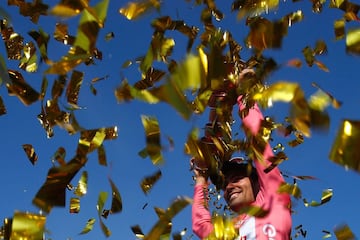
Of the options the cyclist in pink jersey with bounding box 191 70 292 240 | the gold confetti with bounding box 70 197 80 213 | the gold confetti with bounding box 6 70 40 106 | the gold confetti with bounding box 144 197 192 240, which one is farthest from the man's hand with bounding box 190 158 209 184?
the gold confetti with bounding box 144 197 192 240

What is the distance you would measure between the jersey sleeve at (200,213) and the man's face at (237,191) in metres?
0.13

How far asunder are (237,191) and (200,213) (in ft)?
0.71

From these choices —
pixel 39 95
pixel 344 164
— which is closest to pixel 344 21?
pixel 344 164

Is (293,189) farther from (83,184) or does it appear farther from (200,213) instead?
A: (200,213)

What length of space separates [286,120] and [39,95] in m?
0.97

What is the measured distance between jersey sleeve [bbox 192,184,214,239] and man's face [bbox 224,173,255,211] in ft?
0.44

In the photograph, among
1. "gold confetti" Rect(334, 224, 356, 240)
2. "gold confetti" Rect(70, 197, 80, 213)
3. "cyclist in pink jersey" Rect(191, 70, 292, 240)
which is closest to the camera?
"gold confetti" Rect(334, 224, 356, 240)

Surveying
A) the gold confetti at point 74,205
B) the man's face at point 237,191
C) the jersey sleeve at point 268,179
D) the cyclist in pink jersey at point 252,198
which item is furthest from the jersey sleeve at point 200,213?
the gold confetti at point 74,205

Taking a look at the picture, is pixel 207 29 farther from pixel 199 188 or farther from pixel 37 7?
pixel 199 188

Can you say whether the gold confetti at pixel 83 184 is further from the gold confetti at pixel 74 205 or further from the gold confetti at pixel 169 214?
the gold confetti at pixel 169 214

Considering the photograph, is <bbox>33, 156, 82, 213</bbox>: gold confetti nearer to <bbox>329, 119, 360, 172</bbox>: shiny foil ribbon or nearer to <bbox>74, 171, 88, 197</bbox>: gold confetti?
<bbox>74, 171, 88, 197</bbox>: gold confetti

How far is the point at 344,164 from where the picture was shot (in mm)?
1187

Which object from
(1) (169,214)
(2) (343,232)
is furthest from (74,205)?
(2) (343,232)

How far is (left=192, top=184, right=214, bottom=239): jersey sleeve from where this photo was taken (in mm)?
2463
